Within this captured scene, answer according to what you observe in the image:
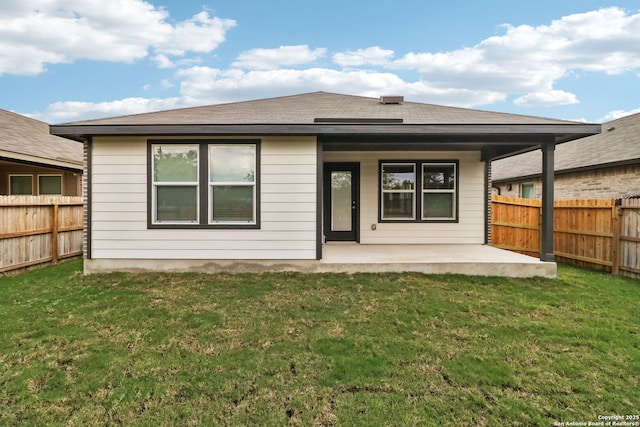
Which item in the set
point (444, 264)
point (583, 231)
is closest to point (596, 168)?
point (583, 231)

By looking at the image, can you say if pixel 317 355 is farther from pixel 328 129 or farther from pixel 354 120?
pixel 354 120

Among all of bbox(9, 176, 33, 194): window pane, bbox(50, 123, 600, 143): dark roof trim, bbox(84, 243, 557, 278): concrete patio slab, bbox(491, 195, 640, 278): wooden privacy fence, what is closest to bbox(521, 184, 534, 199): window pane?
bbox(491, 195, 640, 278): wooden privacy fence

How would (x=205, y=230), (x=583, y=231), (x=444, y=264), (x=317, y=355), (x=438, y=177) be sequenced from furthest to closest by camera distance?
1. (x=438, y=177)
2. (x=583, y=231)
3. (x=205, y=230)
4. (x=444, y=264)
5. (x=317, y=355)

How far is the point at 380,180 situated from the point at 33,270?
7.62m

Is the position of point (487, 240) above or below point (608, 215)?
below

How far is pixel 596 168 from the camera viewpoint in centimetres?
1085

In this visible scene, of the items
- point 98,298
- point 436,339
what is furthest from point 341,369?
point 98,298

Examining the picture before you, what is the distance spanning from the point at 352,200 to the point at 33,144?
9761 millimetres

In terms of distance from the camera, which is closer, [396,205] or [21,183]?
[396,205]

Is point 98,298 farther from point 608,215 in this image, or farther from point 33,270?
point 608,215

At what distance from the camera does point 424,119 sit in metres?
6.55

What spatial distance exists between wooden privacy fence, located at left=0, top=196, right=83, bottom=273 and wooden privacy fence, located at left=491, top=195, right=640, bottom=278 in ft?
34.4

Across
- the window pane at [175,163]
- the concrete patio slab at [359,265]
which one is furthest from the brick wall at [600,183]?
the window pane at [175,163]

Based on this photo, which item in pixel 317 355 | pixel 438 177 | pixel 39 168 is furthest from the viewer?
pixel 39 168
